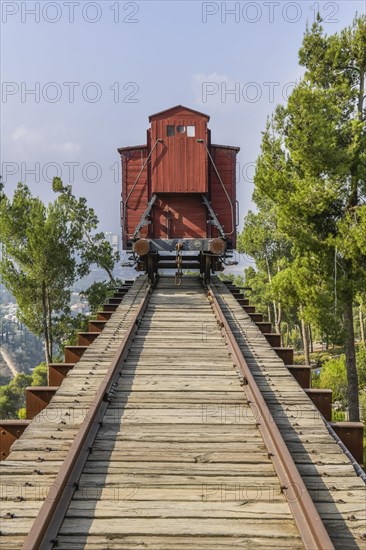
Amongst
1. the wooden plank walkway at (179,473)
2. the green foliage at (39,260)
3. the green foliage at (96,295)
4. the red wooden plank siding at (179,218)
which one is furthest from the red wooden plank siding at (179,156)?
the green foliage at (96,295)

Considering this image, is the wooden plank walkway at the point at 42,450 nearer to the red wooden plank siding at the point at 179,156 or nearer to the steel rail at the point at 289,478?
the steel rail at the point at 289,478

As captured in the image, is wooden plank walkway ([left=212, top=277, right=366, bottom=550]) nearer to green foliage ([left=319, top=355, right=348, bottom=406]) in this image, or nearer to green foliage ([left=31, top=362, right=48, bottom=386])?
green foliage ([left=319, top=355, right=348, bottom=406])

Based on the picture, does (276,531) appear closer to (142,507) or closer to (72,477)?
(142,507)

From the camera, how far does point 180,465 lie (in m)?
3.84

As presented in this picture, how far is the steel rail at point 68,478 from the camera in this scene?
9.21ft

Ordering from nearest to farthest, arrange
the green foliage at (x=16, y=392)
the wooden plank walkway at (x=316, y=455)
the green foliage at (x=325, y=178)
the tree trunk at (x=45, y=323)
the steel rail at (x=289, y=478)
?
the steel rail at (x=289, y=478) < the wooden plank walkway at (x=316, y=455) < the green foliage at (x=325, y=178) < the tree trunk at (x=45, y=323) < the green foliage at (x=16, y=392)

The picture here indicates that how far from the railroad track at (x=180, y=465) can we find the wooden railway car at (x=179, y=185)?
288 inches

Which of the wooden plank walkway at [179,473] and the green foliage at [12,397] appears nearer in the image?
the wooden plank walkway at [179,473]

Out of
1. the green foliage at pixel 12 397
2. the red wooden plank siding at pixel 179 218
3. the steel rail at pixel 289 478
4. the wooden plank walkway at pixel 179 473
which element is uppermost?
the red wooden plank siding at pixel 179 218

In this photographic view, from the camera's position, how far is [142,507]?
326 centimetres

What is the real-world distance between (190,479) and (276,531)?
0.83m

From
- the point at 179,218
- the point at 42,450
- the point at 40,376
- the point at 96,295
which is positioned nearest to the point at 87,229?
the point at 96,295

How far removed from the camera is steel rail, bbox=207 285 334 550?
9.18 ft

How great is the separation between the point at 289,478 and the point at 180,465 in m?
0.92
